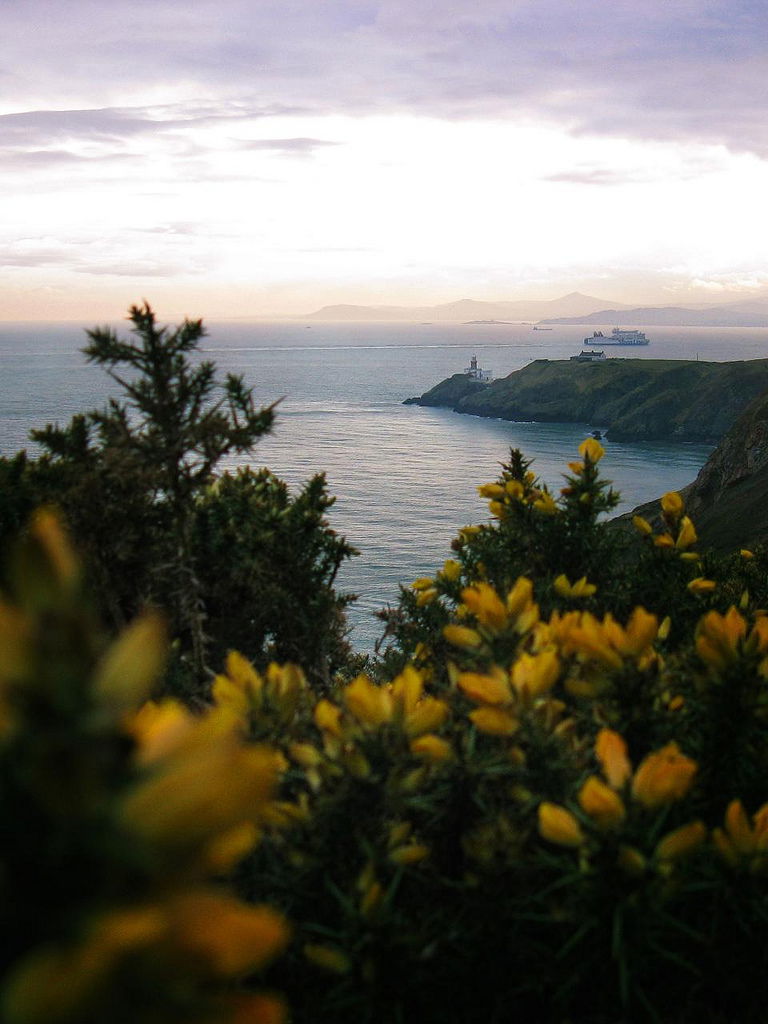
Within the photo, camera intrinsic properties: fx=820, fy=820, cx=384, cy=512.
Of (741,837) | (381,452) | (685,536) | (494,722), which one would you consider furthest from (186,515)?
(381,452)

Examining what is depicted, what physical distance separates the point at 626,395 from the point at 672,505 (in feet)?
284

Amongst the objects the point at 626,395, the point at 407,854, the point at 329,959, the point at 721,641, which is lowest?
the point at 329,959

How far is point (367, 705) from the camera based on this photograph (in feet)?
5.83

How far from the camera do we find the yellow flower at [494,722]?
1777 millimetres

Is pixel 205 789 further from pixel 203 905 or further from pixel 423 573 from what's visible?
pixel 423 573

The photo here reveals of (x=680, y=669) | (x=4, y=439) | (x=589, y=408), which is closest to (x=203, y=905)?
(x=680, y=669)

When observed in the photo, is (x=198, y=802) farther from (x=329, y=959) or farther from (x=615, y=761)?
(x=615, y=761)

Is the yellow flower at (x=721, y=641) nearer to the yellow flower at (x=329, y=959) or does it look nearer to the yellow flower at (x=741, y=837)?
the yellow flower at (x=741, y=837)

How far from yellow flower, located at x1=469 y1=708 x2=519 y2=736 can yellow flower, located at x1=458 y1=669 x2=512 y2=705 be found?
0.03 m

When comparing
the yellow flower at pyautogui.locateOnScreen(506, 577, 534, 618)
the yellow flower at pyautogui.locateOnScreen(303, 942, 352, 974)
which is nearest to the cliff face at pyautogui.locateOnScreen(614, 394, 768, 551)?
the yellow flower at pyautogui.locateOnScreen(506, 577, 534, 618)

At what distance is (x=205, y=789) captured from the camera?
76cm

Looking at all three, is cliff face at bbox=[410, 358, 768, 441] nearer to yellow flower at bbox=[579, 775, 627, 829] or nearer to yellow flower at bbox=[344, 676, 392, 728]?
yellow flower at bbox=[344, 676, 392, 728]

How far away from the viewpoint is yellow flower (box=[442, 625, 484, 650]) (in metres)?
2.17

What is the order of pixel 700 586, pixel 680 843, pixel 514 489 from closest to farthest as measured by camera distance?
1. pixel 680 843
2. pixel 700 586
3. pixel 514 489
